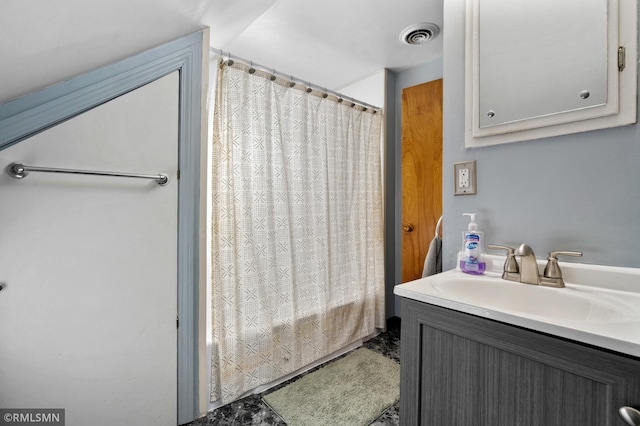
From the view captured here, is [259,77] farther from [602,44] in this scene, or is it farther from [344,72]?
[602,44]

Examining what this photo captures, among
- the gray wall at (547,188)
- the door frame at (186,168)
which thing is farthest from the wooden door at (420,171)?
the door frame at (186,168)

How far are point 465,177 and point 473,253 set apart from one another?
321mm

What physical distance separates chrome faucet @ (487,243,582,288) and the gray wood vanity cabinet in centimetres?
38

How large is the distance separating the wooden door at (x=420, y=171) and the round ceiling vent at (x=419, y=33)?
12.8 inches

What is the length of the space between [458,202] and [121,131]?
148cm

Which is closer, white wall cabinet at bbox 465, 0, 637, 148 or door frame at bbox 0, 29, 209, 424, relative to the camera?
white wall cabinet at bbox 465, 0, 637, 148

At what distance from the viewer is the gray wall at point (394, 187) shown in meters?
2.44

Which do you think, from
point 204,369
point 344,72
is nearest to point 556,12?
point 344,72

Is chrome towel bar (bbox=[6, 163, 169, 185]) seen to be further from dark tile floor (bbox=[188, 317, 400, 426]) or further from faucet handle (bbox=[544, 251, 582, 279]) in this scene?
faucet handle (bbox=[544, 251, 582, 279])

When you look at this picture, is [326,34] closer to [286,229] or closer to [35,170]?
[286,229]

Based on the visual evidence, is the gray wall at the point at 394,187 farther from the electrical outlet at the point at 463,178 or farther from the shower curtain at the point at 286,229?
the electrical outlet at the point at 463,178

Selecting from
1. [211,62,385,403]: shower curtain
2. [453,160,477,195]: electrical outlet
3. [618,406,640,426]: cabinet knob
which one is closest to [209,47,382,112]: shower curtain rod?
[211,62,385,403]: shower curtain

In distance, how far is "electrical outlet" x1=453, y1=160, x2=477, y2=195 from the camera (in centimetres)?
111

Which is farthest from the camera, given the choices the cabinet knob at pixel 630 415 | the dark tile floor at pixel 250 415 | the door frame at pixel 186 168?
the dark tile floor at pixel 250 415
